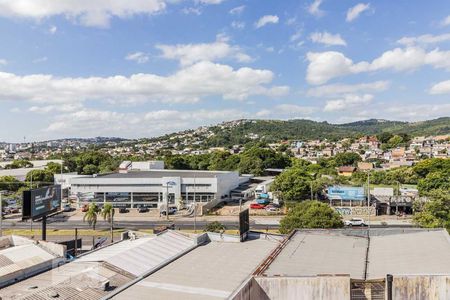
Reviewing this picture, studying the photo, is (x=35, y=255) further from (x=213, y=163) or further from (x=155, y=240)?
(x=213, y=163)

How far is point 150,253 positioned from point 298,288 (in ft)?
35.9

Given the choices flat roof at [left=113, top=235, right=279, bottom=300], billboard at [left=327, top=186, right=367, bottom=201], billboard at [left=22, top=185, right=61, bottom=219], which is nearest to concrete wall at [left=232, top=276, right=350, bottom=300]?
flat roof at [left=113, top=235, right=279, bottom=300]

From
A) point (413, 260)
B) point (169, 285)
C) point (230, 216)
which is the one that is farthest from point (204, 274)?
point (230, 216)

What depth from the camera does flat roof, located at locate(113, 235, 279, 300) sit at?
16.7 m

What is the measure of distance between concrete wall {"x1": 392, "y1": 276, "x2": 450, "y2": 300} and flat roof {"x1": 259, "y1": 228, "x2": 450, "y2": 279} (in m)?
0.61

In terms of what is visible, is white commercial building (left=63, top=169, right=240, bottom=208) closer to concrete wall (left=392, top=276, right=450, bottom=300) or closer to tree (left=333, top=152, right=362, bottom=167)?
concrete wall (left=392, top=276, right=450, bottom=300)

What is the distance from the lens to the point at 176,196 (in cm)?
7000

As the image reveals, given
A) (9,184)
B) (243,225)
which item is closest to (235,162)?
(9,184)

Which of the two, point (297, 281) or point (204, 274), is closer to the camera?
point (297, 281)

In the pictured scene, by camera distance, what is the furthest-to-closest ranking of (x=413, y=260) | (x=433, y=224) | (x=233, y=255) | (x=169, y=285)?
1. (x=433, y=224)
2. (x=233, y=255)
3. (x=413, y=260)
4. (x=169, y=285)

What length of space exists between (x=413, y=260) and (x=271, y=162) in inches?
3871

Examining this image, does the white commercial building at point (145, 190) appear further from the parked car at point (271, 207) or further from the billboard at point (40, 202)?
the billboard at point (40, 202)

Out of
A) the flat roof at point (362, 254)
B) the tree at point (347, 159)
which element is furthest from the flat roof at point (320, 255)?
the tree at point (347, 159)

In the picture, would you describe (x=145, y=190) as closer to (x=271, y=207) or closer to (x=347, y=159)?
(x=271, y=207)
